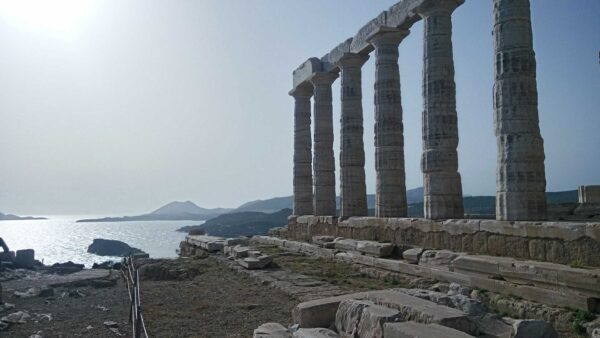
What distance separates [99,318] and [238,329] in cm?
476

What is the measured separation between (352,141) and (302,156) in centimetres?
605

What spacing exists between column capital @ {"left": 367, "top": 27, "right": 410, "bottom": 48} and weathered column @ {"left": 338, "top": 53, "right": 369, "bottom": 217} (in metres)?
2.26

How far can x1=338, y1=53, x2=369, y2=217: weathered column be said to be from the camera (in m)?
21.2

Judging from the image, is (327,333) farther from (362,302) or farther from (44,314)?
(44,314)

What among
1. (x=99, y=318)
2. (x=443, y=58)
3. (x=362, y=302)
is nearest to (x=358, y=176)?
(x=443, y=58)

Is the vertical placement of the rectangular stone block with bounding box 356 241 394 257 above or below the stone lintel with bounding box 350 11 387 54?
below

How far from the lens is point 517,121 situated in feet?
42.7

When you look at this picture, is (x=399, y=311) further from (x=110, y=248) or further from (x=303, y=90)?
(x=110, y=248)

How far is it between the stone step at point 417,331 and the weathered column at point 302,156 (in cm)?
2094

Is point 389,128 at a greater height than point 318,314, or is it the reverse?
point 389,128

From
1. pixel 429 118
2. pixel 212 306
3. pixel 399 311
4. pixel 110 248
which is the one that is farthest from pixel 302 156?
pixel 110 248

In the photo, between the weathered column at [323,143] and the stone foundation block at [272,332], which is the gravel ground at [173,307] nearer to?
the stone foundation block at [272,332]

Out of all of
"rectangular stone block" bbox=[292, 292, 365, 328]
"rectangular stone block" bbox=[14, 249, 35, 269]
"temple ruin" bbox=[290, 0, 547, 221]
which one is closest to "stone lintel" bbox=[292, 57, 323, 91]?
"temple ruin" bbox=[290, 0, 547, 221]

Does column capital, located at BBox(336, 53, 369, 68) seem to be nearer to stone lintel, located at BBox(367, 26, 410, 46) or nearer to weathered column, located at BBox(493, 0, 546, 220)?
stone lintel, located at BBox(367, 26, 410, 46)
